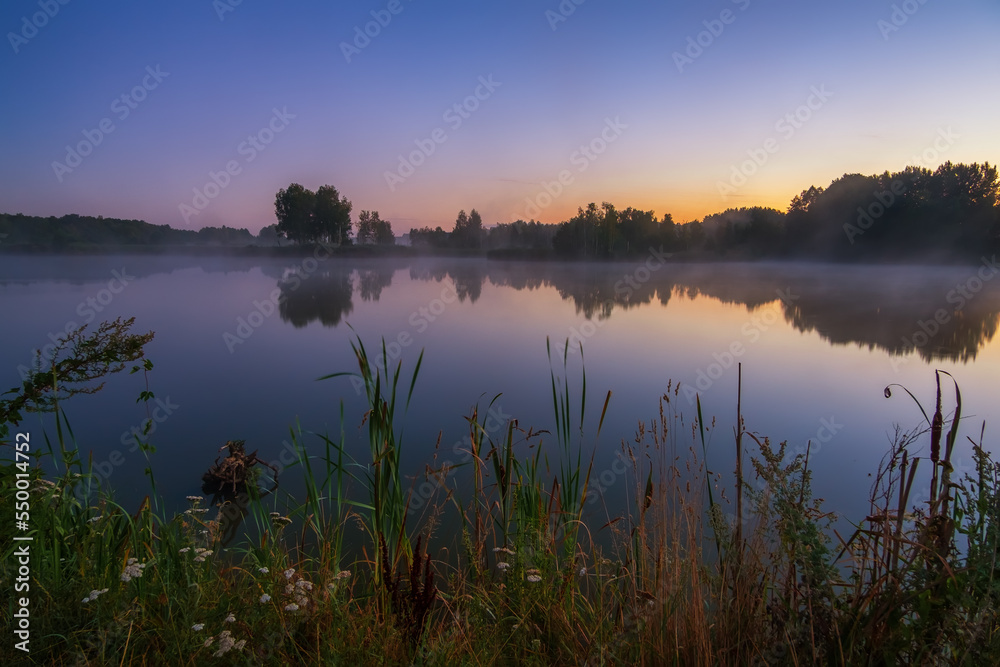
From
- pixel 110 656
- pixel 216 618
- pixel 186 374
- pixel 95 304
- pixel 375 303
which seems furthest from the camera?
pixel 375 303

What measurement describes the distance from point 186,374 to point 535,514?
778cm

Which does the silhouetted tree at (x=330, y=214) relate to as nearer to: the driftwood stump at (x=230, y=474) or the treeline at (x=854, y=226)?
the treeline at (x=854, y=226)

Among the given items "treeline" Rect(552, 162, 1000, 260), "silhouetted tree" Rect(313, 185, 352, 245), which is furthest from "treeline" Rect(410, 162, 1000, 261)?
"silhouetted tree" Rect(313, 185, 352, 245)

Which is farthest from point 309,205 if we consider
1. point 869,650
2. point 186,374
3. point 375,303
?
point 869,650

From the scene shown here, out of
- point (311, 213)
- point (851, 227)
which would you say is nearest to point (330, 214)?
point (311, 213)

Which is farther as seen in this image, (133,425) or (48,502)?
(133,425)

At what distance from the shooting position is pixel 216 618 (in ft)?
6.56

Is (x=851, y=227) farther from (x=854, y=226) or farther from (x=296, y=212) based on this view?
(x=296, y=212)

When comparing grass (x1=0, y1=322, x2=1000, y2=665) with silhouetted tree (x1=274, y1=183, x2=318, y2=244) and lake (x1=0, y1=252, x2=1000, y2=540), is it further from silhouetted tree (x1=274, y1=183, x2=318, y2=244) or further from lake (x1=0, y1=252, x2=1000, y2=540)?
silhouetted tree (x1=274, y1=183, x2=318, y2=244)

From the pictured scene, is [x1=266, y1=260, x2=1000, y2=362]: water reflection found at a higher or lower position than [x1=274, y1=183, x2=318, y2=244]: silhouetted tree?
lower

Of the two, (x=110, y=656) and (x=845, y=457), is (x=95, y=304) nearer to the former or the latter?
(x=110, y=656)

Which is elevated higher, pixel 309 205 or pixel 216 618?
pixel 309 205

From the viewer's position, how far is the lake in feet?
17.4

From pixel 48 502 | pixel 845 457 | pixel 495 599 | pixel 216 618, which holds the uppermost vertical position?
pixel 48 502
